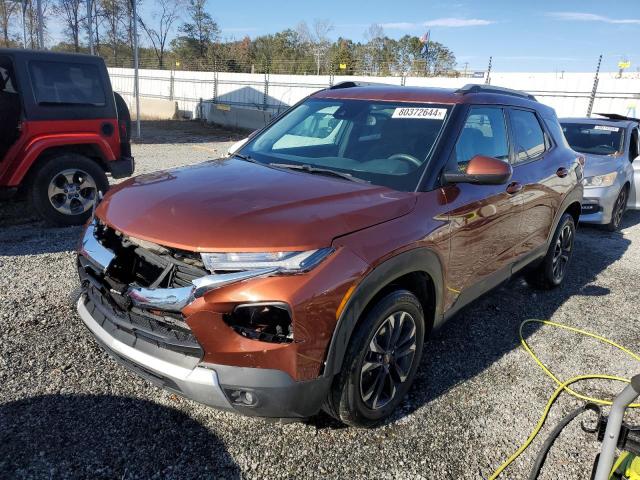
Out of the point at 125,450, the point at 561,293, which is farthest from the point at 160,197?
the point at 561,293

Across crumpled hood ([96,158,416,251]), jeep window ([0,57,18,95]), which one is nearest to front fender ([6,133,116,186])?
jeep window ([0,57,18,95])

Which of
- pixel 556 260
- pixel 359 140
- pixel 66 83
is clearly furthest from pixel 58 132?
pixel 556 260

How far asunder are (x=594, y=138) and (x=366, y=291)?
768 centimetres

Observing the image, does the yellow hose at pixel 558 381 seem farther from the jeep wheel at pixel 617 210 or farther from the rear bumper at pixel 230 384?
the jeep wheel at pixel 617 210

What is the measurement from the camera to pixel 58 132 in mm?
5926

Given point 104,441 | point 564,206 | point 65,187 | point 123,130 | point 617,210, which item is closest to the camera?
point 104,441

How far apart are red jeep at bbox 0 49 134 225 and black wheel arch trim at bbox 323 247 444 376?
4.94 meters

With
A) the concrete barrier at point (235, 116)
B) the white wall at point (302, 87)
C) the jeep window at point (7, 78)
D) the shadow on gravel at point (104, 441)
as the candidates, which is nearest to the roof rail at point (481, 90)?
the shadow on gravel at point (104, 441)

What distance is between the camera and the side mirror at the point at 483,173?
9.32 ft

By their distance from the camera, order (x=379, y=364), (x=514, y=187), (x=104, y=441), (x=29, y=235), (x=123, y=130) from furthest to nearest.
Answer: (x=123, y=130)
(x=29, y=235)
(x=514, y=187)
(x=379, y=364)
(x=104, y=441)

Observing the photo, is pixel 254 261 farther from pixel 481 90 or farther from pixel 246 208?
pixel 481 90

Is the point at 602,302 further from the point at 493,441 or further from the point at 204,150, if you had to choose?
the point at 204,150

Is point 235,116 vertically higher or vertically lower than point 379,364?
higher

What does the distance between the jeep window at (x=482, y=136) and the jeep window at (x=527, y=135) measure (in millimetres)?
216
